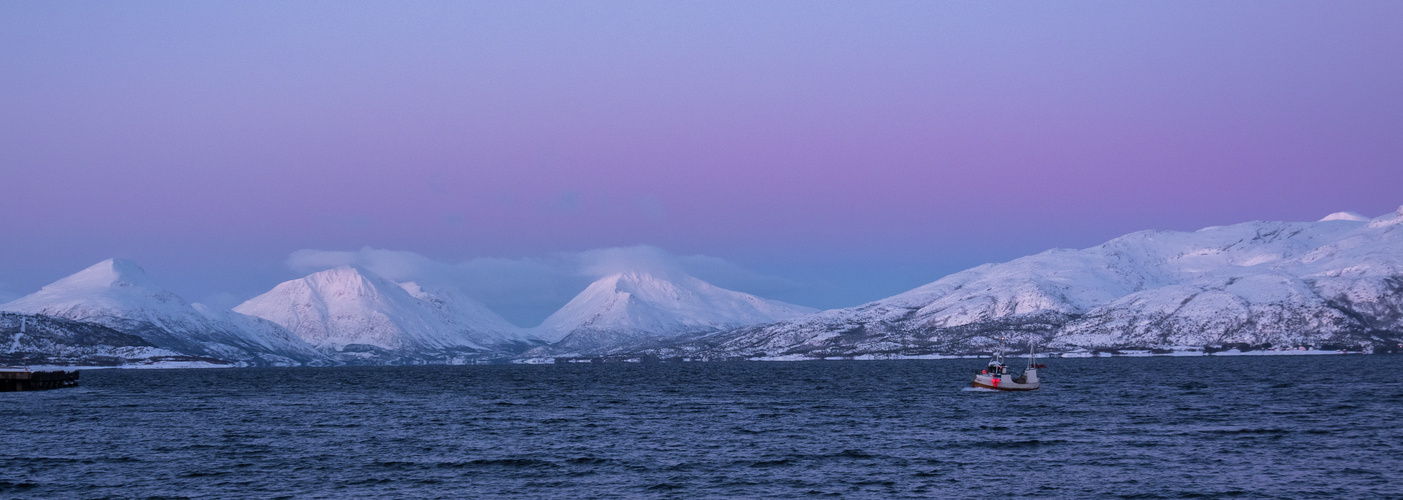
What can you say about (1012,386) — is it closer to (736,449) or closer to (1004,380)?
(1004,380)

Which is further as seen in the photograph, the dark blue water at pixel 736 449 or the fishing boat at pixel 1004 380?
the fishing boat at pixel 1004 380

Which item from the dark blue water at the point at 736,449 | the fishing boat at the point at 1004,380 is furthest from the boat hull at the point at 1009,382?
the dark blue water at the point at 736,449

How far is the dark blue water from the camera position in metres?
74.1

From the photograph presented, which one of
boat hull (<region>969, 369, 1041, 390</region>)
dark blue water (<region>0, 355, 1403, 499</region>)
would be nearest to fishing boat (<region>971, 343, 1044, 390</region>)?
boat hull (<region>969, 369, 1041, 390</region>)

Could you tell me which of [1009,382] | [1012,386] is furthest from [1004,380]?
[1012,386]

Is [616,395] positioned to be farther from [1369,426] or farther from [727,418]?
[1369,426]

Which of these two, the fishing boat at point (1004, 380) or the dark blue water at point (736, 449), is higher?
the fishing boat at point (1004, 380)

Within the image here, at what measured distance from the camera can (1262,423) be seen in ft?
371

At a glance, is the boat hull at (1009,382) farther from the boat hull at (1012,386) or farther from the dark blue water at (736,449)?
the dark blue water at (736,449)

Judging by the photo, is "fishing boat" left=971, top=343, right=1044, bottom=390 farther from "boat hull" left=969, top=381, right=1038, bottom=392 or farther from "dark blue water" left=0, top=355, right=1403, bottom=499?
"dark blue water" left=0, top=355, right=1403, bottom=499

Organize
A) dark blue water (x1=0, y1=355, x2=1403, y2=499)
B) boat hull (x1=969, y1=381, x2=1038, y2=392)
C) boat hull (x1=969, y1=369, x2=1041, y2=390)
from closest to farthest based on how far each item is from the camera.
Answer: dark blue water (x1=0, y1=355, x2=1403, y2=499), boat hull (x1=969, y1=381, x2=1038, y2=392), boat hull (x1=969, y1=369, x2=1041, y2=390)

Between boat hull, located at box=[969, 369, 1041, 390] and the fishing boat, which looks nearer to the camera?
boat hull, located at box=[969, 369, 1041, 390]

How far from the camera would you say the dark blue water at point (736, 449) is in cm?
7412

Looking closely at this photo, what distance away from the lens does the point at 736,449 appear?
95.9m
